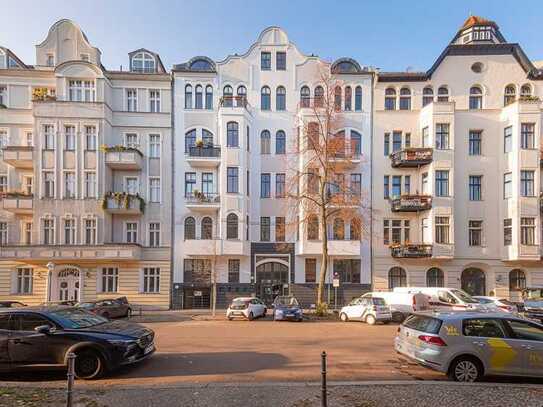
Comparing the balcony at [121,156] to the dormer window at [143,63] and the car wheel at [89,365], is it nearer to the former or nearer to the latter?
the dormer window at [143,63]

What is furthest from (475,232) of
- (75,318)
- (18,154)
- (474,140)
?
(18,154)

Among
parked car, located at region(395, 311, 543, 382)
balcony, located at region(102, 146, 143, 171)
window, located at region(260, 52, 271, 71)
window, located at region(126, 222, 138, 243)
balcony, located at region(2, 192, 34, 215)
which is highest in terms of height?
window, located at region(260, 52, 271, 71)

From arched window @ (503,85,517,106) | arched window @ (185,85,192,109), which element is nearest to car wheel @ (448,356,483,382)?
arched window @ (185,85,192,109)

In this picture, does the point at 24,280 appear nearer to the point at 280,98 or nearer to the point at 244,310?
the point at 244,310

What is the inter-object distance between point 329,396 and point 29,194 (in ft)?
94.6

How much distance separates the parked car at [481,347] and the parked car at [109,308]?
62.8 feet

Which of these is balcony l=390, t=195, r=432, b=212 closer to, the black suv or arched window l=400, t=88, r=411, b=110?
arched window l=400, t=88, r=411, b=110

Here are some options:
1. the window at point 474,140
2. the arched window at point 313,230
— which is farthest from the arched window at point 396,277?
the window at point 474,140

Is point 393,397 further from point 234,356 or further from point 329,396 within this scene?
point 234,356

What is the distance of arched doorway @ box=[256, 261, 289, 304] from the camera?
98.3 feet

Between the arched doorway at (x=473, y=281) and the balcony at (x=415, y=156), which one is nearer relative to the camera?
the balcony at (x=415, y=156)

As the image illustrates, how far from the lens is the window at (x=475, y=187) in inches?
1188

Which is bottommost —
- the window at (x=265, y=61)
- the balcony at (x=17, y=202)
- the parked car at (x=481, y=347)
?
the parked car at (x=481, y=347)

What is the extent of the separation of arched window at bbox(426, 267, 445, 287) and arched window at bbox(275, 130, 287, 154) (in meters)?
13.9
